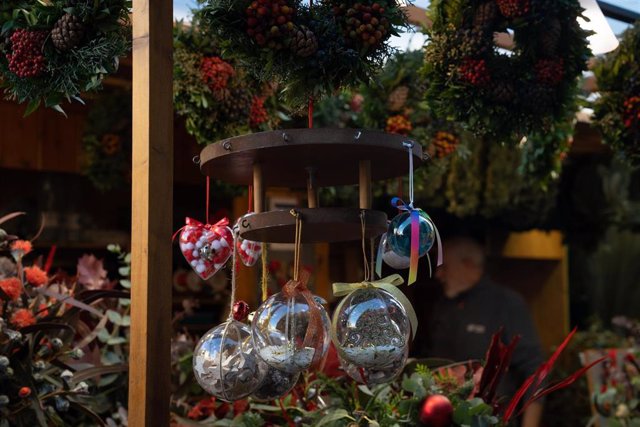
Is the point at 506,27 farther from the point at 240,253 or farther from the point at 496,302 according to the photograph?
the point at 496,302

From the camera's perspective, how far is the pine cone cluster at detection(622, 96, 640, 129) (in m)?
2.43

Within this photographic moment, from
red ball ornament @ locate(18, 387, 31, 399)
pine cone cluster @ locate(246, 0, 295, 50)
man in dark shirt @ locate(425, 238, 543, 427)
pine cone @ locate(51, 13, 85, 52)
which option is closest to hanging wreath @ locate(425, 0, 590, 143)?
pine cone cluster @ locate(246, 0, 295, 50)

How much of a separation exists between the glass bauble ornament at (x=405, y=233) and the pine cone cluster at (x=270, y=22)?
0.39m

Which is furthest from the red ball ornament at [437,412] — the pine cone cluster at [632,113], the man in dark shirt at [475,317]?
the man in dark shirt at [475,317]

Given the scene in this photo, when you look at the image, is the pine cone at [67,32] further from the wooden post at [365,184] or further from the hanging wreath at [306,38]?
the wooden post at [365,184]

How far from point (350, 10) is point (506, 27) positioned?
72 centimetres

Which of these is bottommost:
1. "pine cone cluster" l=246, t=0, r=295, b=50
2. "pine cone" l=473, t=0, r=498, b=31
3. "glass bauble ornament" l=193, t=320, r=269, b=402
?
"glass bauble ornament" l=193, t=320, r=269, b=402

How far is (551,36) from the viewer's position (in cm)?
211

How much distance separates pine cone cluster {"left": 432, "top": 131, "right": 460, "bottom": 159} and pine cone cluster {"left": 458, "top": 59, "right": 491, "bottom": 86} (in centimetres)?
74

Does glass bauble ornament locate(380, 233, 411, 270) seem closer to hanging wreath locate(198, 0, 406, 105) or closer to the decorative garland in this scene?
hanging wreath locate(198, 0, 406, 105)

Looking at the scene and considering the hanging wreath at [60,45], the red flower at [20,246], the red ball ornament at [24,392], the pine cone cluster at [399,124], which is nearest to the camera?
the hanging wreath at [60,45]

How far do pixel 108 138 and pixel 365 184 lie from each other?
2102 mm

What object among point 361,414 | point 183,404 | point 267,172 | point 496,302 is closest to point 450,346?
point 496,302

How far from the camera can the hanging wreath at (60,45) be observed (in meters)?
1.56
